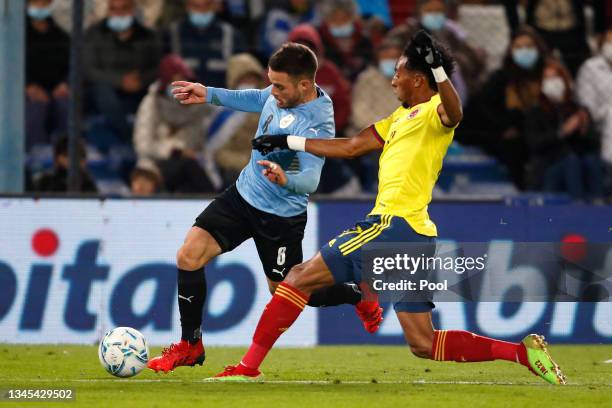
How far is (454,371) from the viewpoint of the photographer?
8.95 meters

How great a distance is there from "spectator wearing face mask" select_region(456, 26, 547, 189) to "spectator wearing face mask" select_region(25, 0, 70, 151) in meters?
4.12

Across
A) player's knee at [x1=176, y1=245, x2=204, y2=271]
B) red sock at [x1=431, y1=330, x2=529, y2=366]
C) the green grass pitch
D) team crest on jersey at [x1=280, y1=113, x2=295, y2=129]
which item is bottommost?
the green grass pitch

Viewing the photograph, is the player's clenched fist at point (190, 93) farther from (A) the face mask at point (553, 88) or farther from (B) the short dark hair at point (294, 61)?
(A) the face mask at point (553, 88)

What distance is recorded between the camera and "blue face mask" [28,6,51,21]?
13.2m

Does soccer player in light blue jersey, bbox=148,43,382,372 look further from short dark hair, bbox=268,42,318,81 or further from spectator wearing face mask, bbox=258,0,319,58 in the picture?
spectator wearing face mask, bbox=258,0,319,58

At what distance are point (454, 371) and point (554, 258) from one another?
202cm

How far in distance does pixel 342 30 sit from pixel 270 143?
19.9 ft

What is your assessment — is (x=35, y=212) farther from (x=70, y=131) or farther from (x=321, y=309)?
(x=321, y=309)

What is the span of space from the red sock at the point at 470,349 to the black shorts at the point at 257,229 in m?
1.31

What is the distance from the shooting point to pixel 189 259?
8.08m

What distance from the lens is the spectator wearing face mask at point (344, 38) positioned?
13234 mm

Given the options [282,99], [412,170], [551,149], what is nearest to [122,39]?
[551,149]

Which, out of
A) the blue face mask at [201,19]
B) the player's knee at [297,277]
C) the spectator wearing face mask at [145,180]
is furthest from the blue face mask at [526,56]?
the player's knee at [297,277]

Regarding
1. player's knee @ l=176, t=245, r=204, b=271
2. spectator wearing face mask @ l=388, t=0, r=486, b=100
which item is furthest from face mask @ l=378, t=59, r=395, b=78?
player's knee @ l=176, t=245, r=204, b=271
